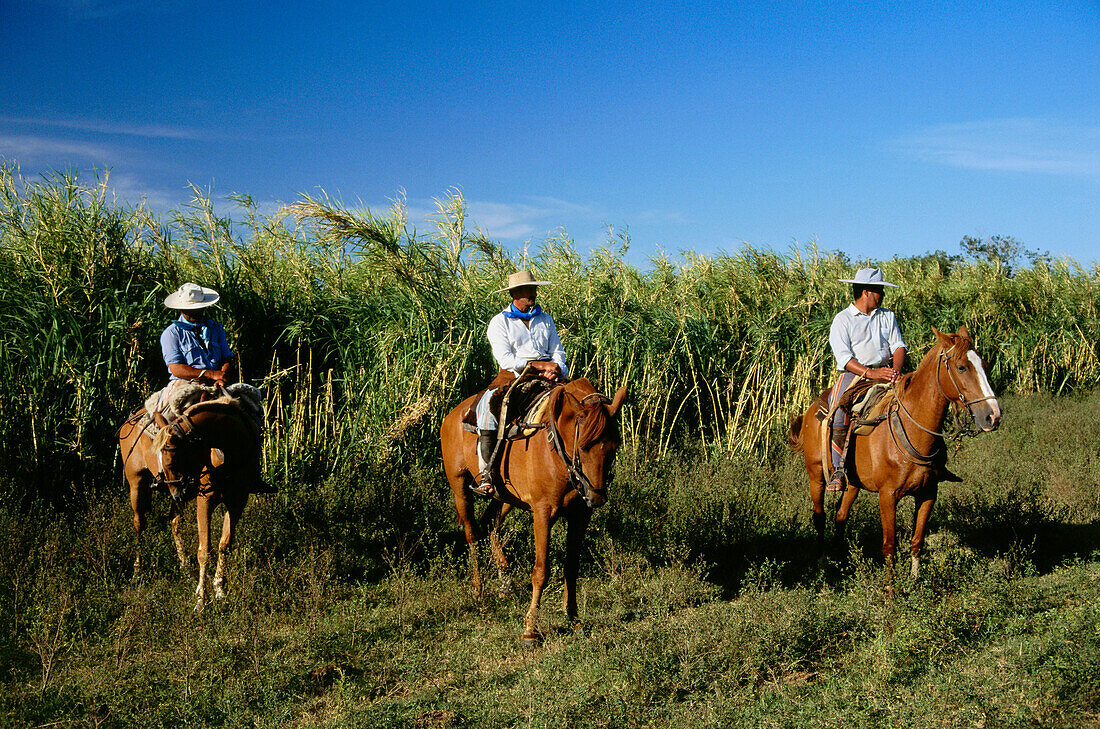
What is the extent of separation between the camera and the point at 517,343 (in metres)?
6.53

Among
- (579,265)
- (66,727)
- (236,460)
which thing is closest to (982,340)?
(579,265)

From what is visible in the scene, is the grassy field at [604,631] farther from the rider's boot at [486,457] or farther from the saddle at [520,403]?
the saddle at [520,403]

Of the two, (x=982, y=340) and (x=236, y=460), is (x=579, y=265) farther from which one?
(x=982, y=340)

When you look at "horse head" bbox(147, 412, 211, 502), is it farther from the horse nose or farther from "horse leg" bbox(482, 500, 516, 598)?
the horse nose

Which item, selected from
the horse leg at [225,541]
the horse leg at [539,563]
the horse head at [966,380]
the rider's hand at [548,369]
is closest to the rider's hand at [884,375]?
the horse head at [966,380]

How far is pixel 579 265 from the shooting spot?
11.9m

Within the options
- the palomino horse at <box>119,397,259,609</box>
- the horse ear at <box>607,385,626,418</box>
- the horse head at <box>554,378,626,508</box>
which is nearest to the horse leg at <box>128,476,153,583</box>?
the palomino horse at <box>119,397,259,609</box>

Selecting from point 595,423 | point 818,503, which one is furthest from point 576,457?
point 818,503

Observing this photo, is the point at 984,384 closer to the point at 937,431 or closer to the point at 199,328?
the point at 937,431

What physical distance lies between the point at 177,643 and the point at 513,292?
3694mm

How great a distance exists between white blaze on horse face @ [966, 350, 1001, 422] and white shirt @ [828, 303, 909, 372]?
1.26 metres

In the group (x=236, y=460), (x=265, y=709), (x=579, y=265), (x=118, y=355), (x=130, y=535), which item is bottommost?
(x=265, y=709)

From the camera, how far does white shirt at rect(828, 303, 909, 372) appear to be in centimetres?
707

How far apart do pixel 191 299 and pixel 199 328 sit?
1.12 ft
